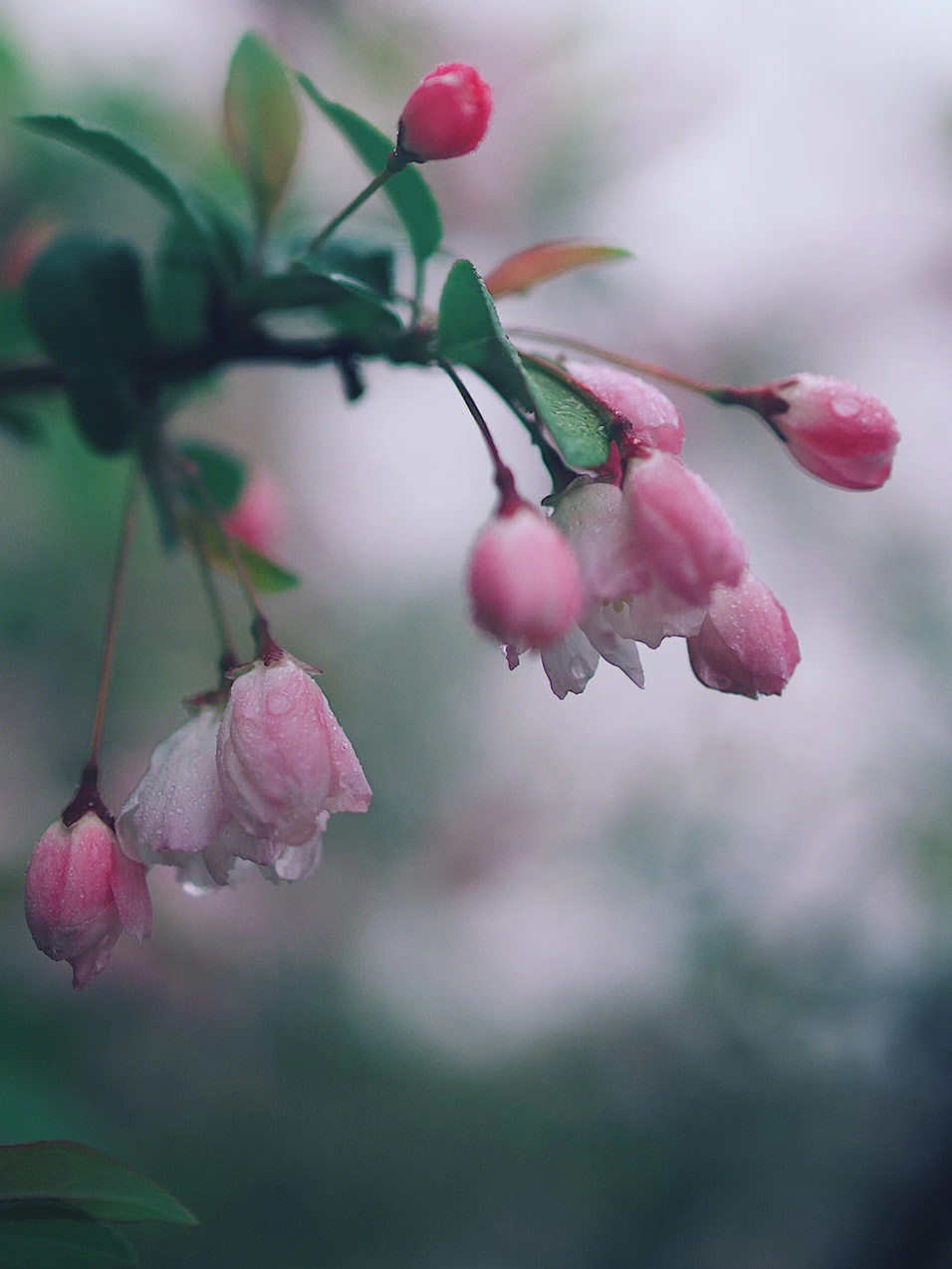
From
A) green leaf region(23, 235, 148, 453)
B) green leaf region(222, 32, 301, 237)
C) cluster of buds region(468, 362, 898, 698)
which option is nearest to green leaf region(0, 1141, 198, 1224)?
cluster of buds region(468, 362, 898, 698)

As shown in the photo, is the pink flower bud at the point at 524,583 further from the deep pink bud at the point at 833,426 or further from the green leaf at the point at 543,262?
the green leaf at the point at 543,262

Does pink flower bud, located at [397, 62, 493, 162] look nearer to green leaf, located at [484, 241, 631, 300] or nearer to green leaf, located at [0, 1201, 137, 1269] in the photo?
green leaf, located at [484, 241, 631, 300]

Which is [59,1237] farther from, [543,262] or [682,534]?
[543,262]

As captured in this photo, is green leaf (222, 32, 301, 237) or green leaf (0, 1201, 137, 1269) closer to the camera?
green leaf (0, 1201, 137, 1269)

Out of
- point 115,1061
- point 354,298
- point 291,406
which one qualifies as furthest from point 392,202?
point 115,1061

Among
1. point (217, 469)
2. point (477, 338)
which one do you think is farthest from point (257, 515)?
point (477, 338)

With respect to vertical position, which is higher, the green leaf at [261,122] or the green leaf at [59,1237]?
the green leaf at [261,122]

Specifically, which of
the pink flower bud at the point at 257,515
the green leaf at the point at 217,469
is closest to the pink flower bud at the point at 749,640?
the green leaf at the point at 217,469
